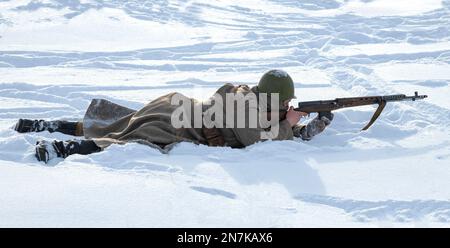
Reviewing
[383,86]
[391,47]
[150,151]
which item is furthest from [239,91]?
[391,47]

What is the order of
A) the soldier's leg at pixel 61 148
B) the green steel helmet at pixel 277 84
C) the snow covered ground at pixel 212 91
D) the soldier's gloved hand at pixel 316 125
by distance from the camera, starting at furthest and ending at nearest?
the soldier's gloved hand at pixel 316 125
the green steel helmet at pixel 277 84
the soldier's leg at pixel 61 148
the snow covered ground at pixel 212 91

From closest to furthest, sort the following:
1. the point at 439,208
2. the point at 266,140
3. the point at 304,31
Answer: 1. the point at 439,208
2. the point at 266,140
3. the point at 304,31

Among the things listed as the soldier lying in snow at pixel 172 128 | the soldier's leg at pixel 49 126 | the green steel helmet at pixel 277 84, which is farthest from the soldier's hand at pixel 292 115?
the soldier's leg at pixel 49 126

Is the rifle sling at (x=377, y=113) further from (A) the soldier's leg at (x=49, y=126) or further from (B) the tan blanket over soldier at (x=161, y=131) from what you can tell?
(A) the soldier's leg at (x=49, y=126)

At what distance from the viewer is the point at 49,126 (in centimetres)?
465

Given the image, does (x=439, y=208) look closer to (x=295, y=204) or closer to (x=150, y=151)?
(x=295, y=204)

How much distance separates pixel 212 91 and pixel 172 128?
98.6 inches

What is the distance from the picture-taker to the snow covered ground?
3.02 meters

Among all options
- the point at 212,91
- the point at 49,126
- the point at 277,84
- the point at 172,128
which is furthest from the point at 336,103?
the point at 212,91

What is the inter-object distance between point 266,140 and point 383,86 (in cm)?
278

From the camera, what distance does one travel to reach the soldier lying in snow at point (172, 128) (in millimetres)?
4098

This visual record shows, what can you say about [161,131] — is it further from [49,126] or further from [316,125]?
[316,125]

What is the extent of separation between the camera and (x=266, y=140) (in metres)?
4.22
